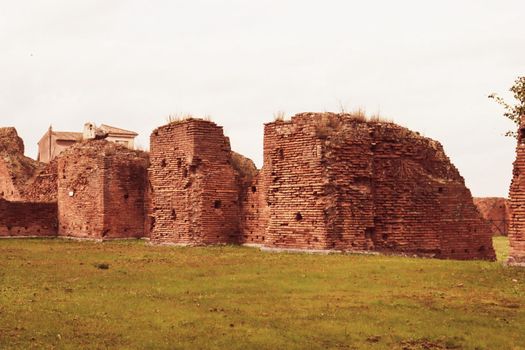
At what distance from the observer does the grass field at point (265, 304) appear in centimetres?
814

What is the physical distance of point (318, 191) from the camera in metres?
18.7

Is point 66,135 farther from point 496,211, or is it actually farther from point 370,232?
point 370,232

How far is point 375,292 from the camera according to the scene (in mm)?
11320

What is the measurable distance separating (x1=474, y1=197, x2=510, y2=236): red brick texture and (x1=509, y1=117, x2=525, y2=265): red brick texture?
88.7 feet

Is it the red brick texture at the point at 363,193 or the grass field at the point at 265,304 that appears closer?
the grass field at the point at 265,304

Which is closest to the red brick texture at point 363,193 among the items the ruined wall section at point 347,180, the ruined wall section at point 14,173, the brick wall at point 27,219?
the ruined wall section at point 347,180

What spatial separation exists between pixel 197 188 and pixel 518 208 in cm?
1121

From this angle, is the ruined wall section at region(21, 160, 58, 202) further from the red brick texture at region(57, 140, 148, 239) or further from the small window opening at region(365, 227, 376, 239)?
the small window opening at region(365, 227, 376, 239)

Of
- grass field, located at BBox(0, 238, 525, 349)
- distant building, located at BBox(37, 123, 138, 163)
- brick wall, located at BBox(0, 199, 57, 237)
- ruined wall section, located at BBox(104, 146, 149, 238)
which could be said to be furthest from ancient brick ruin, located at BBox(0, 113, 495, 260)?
distant building, located at BBox(37, 123, 138, 163)

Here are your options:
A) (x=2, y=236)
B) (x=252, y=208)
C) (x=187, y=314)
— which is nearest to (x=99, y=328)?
(x=187, y=314)

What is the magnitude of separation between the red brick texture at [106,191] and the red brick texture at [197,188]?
431 cm

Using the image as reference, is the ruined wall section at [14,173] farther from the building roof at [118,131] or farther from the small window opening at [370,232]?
the building roof at [118,131]

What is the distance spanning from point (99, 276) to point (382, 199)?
28.7 feet

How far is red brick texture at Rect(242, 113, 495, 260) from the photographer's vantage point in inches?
736
